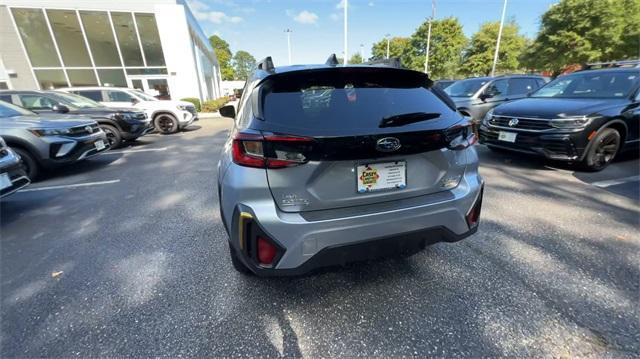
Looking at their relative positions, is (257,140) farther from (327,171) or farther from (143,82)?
(143,82)

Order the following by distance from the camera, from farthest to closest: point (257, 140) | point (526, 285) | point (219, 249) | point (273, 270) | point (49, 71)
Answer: point (49, 71) → point (219, 249) → point (526, 285) → point (273, 270) → point (257, 140)

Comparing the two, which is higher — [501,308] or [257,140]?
[257,140]

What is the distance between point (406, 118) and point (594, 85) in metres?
5.42

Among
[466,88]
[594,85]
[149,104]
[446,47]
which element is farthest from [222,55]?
[594,85]

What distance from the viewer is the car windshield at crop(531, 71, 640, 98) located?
15.0 feet

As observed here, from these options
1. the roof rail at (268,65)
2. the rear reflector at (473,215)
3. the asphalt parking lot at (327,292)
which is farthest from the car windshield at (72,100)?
the rear reflector at (473,215)

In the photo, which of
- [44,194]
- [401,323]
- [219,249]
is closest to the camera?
[401,323]

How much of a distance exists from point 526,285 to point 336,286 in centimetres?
142

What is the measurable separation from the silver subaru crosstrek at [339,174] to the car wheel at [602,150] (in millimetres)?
3864

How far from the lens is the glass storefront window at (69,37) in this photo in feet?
50.7

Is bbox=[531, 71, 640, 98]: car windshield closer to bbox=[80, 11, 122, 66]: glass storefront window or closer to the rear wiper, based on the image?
the rear wiper

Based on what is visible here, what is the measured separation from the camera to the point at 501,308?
75.0 inches

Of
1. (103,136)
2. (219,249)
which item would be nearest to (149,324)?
(219,249)

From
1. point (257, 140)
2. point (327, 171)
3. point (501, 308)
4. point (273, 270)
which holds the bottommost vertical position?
point (501, 308)
